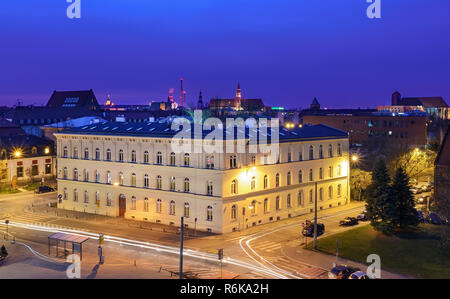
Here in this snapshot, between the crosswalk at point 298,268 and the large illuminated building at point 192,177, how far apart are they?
10706 mm

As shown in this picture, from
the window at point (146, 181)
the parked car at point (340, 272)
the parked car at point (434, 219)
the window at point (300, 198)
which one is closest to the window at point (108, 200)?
the window at point (146, 181)

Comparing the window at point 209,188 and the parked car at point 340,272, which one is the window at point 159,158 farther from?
the parked car at point 340,272

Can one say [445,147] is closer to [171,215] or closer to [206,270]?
[171,215]

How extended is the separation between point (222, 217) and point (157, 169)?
1043 centimetres

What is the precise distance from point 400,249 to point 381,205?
6904 millimetres

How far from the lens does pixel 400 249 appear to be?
43688 millimetres

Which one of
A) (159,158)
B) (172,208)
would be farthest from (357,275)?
(159,158)

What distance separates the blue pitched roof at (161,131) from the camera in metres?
53.6

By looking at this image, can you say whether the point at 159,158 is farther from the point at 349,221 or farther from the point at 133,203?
the point at 349,221

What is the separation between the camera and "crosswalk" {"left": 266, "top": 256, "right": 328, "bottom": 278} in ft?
116

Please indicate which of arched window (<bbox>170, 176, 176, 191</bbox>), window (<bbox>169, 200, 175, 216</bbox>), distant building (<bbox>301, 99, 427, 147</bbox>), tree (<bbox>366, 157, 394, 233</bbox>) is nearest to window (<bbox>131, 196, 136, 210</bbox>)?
window (<bbox>169, 200, 175, 216</bbox>)

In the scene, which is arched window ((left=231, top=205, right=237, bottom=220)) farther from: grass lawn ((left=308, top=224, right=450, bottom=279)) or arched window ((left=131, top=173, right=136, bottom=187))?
arched window ((left=131, top=173, right=136, bottom=187))

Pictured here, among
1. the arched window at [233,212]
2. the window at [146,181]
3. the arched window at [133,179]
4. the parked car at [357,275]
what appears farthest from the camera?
the arched window at [133,179]
